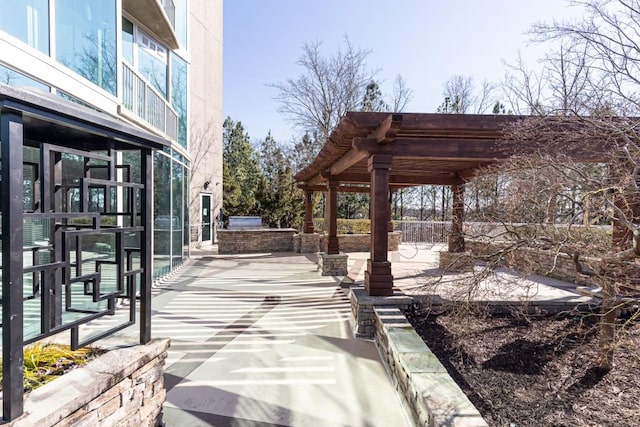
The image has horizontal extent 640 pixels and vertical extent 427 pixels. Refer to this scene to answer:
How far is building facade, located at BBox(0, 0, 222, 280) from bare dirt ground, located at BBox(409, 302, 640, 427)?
4.19 metres

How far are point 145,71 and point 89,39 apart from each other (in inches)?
116

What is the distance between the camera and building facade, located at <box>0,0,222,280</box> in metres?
3.76

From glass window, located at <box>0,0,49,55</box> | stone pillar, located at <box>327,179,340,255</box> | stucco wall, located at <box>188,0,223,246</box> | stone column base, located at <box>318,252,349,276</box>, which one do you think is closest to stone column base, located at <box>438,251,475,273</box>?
stone column base, located at <box>318,252,349,276</box>

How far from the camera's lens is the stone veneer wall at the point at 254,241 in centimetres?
1249

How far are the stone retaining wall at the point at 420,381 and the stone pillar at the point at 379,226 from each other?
2.61ft

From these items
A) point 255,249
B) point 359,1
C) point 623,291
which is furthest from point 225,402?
point 359,1

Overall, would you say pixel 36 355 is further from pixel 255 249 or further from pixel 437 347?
pixel 255 249

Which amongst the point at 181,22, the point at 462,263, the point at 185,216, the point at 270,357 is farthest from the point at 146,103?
the point at 462,263

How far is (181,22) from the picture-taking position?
9.43 metres

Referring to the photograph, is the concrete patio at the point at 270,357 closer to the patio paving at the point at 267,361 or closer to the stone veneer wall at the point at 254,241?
the patio paving at the point at 267,361

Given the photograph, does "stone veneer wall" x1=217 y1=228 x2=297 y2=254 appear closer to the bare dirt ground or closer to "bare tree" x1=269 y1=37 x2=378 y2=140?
"bare tree" x1=269 y1=37 x2=378 y2=140

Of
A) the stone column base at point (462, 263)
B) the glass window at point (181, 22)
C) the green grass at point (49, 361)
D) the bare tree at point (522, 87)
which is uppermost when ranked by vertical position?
the glass window at point (181, 22)

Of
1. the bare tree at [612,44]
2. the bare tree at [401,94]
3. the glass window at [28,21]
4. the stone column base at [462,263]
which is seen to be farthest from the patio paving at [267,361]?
the bare tree at [401,94]

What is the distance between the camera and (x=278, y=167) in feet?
77.8
